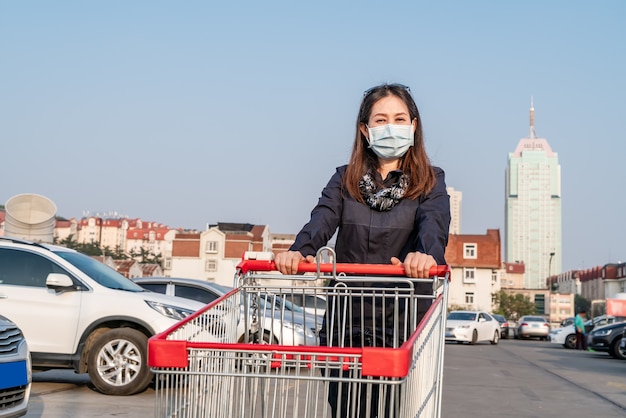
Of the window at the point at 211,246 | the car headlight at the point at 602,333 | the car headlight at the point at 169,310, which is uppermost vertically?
the window at the point at 211,246

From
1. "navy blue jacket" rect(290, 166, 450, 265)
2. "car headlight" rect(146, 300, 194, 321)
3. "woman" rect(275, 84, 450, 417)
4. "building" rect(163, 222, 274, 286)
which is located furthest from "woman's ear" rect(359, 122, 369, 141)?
"building" rect(163, 222, 274, 286)

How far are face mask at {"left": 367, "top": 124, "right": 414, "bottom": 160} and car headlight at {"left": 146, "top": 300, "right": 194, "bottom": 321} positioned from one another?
241 inches

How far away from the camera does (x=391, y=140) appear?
158 inches

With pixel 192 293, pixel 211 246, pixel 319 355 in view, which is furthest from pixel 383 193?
pixel 211 246

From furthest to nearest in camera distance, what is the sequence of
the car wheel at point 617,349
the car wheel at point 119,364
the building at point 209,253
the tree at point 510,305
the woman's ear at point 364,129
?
the tree at point 510,305 → the building at point 209,253 → the car wheel at point 617,349 → the car wheel at point 119,364 → the woman's ear at point 364,129

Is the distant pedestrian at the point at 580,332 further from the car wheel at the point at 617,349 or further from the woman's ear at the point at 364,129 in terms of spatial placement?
the woman's ear at the point at 364,129

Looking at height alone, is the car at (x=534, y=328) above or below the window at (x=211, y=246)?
below

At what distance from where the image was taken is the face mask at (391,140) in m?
4.01

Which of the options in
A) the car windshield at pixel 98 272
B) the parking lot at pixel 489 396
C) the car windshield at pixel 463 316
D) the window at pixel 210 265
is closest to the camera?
the parking lot at pixel 489 396

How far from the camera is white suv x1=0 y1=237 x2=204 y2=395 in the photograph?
9500 mm

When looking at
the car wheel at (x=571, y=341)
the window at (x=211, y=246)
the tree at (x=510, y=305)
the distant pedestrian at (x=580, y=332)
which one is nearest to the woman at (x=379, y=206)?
the distant pedestrian at (x=580, y=332)

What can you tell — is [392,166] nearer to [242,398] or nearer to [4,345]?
[242,398]

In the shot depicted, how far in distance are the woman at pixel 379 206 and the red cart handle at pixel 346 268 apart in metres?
0.05

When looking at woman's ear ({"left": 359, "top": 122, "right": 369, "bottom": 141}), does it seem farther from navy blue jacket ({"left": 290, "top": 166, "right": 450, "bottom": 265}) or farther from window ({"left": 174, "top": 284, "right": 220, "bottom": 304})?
window ({"left": 174, "top": 284, "right": 220, "bottom": 304})
